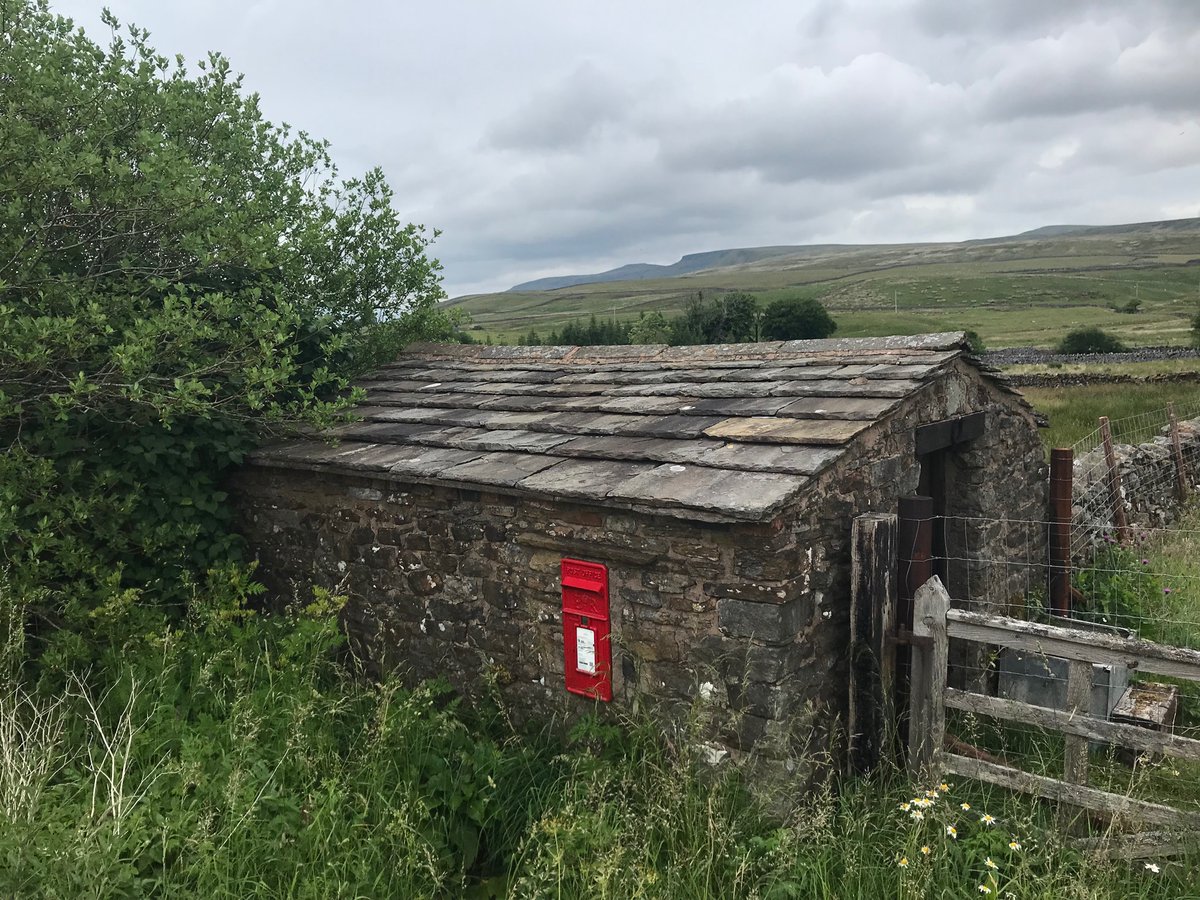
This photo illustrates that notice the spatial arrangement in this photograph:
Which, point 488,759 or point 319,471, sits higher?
point 319,471

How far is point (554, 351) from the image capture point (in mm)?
7840

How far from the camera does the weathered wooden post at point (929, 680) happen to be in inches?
155

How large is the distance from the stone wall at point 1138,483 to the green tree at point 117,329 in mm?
7549

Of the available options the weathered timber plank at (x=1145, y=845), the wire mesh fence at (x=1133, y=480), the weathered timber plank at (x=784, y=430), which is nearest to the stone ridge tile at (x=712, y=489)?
the weathered timber plank at (x=784, y=430)

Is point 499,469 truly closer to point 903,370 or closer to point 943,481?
point 903,370

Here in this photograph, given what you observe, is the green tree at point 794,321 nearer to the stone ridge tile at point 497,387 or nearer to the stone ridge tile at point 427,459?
the stone ridge tile at point 497,387

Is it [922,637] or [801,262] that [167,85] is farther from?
[801,262]

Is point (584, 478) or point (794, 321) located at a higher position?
point (794, 321)

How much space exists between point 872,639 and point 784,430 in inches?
47.0

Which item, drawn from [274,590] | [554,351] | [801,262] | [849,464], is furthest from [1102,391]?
[801,262]

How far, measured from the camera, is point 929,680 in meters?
3.97

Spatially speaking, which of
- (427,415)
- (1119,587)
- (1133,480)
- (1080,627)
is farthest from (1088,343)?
(427,415)

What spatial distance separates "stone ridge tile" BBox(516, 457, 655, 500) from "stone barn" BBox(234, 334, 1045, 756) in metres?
Result: 0.02

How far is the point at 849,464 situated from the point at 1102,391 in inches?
801
